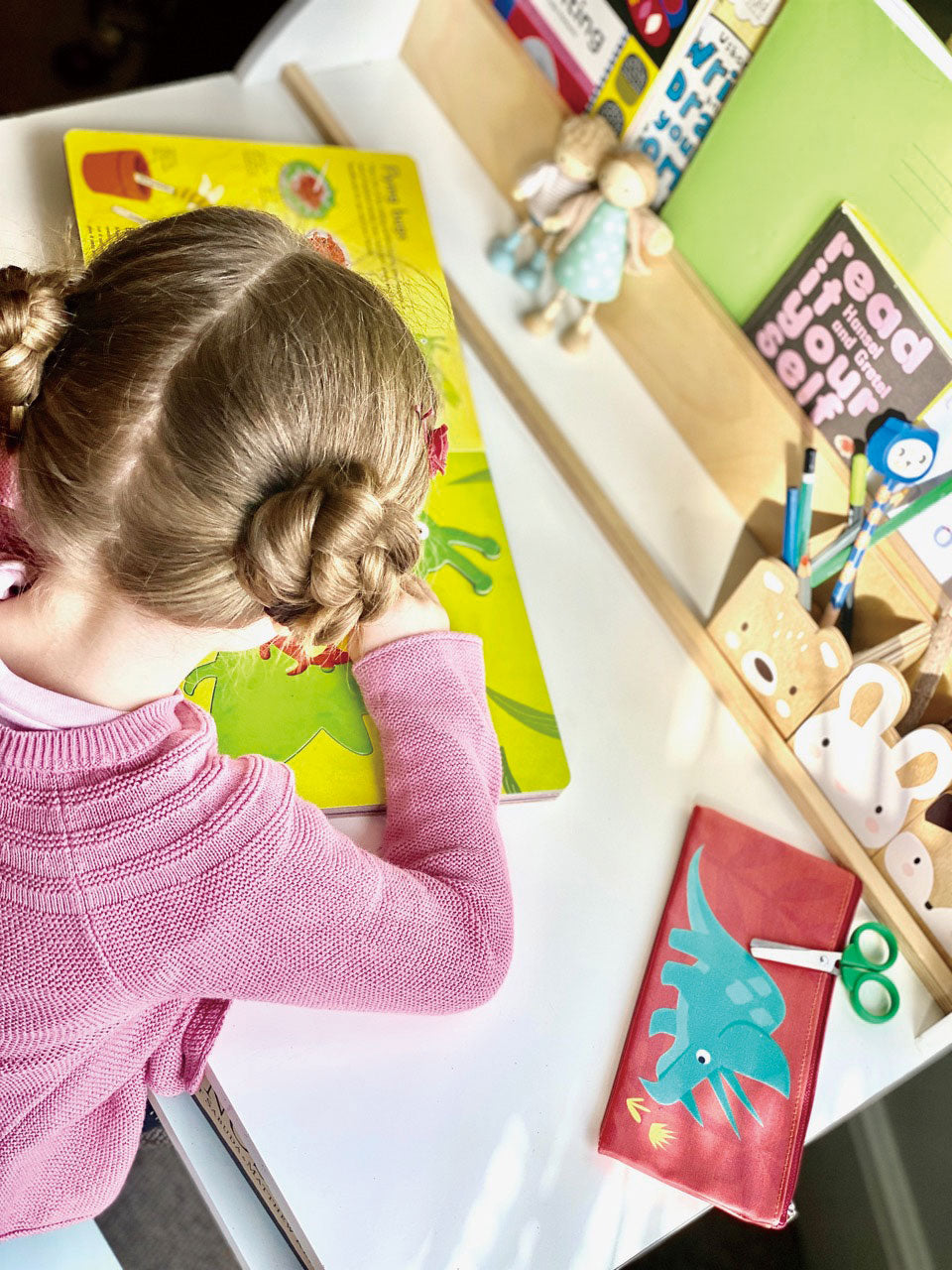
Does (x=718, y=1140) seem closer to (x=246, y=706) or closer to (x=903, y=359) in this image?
(x=246, y=706)

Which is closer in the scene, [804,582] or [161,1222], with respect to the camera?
[804,582]

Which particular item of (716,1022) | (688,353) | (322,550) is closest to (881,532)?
(688,353)

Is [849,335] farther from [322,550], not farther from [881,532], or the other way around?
[322,550]

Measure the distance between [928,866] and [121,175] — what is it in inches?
32.4

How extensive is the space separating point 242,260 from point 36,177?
452 millimetres

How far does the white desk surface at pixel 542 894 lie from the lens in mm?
698

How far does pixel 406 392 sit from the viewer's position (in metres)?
0.64

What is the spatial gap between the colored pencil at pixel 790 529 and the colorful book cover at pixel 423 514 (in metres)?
0.21

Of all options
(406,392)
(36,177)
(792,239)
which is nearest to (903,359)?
(792,239)

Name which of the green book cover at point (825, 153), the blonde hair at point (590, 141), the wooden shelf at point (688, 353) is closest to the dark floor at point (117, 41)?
the wooden shelf at point (688, 353)

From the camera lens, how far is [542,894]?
817mm

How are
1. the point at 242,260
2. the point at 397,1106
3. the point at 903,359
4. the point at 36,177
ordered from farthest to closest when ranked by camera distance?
the point at 36,177
the point at 903,359
the point at 397,1106
the point at 242,260

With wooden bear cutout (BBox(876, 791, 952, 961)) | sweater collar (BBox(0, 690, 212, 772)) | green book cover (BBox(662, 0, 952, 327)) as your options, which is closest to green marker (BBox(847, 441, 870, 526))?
green book cover (BBox(662, 0, 952, 327))

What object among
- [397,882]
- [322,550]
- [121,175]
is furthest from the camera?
[121,175]
